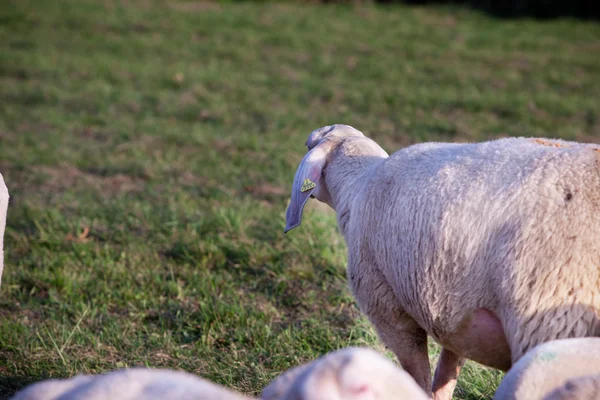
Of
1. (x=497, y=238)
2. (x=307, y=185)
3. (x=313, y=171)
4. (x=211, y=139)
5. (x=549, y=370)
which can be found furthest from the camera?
(x=211, y=139)

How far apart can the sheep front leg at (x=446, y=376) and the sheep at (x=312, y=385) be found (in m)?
1.44

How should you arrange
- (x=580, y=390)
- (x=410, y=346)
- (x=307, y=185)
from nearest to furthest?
1. (x=580, y=390)
2. (x=410, y=346)
3. (x=307, y=185)

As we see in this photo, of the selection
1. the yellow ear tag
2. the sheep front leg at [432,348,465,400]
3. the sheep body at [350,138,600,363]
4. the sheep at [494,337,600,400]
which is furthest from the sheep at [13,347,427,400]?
the yellow ear tag

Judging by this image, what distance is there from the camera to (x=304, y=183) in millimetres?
3471

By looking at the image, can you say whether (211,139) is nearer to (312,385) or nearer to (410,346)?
(410,346)

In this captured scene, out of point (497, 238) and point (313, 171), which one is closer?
point (497, 238)

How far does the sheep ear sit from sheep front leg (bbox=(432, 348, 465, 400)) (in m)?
0.92

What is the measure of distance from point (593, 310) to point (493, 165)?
632 mm

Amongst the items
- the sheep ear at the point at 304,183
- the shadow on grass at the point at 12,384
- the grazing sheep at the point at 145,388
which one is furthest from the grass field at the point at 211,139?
the grazing sheep at the point at 145,388

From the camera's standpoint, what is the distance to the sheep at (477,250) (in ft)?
8.00

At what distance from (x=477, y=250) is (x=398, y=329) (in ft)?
1.94

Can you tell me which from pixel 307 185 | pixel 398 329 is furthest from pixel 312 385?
pixel 307 185

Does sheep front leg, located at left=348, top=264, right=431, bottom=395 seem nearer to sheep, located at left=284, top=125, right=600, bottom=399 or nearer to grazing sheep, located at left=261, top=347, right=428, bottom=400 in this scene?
sheep, located at left=284, top=125, right=600, bottom=399

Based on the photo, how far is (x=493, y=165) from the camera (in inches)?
107
